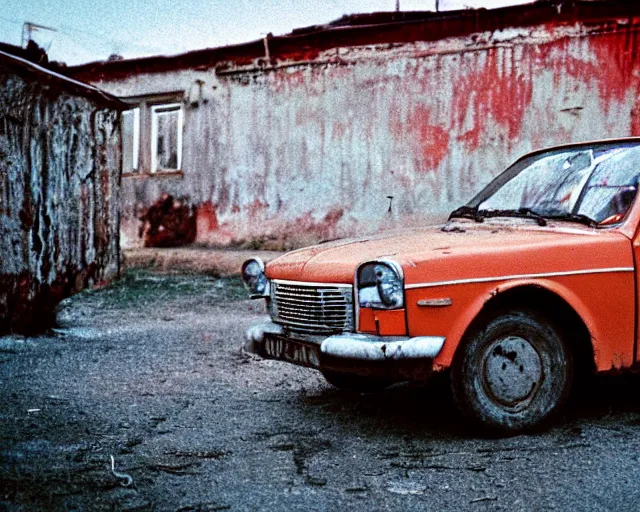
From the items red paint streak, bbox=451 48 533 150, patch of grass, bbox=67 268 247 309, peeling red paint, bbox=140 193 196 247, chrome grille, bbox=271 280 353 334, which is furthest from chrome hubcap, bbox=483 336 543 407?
peeling red paint, bbox=140 193 196 247

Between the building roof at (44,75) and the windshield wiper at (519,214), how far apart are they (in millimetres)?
4410

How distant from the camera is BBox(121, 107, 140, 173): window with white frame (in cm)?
1430

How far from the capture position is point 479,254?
3.83 m

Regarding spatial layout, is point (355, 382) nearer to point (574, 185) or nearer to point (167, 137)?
point (574, 185)

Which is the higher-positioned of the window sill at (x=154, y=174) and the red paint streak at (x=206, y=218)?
the window sill at (x=154, y=174)

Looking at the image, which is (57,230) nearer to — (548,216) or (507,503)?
(548,216)

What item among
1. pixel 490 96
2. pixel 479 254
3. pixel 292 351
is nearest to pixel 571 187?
pixel 479 254

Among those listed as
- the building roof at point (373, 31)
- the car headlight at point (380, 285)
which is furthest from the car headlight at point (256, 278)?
the building roof at point (373, 31)

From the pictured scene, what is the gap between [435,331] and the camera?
371 centimetres

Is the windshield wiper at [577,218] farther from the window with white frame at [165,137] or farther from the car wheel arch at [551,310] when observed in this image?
the window with white frame at [165,137]

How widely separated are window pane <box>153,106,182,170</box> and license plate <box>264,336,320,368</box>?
32.8ft

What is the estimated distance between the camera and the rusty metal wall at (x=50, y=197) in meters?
7.01

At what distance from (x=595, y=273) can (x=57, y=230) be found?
207 inches

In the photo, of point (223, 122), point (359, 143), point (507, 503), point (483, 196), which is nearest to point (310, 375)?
point (483, 196)
